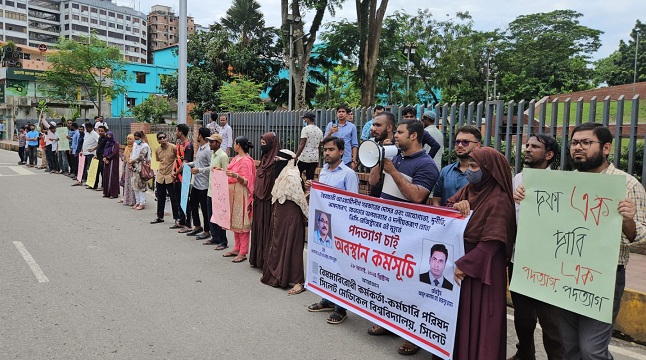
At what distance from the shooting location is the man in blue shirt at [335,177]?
468 centimetres

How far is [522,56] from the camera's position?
46.1 meters

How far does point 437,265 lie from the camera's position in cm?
360

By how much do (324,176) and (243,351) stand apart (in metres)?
1.80

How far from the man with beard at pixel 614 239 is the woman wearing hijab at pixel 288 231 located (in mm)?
2868

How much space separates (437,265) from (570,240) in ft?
2.99

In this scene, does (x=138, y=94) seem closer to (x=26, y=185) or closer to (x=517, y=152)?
(x=26, y=185)

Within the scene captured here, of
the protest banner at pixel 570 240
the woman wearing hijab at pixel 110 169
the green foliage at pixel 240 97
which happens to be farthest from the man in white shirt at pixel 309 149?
the green foliage at pixel 240 97

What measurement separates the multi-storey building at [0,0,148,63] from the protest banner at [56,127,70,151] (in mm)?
84022

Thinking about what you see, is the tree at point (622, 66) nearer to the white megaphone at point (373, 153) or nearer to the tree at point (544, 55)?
the tree at point (544, 55)

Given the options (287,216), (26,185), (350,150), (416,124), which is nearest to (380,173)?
(416,124)

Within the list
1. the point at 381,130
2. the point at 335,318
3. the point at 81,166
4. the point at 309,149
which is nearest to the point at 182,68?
the point at 81,166

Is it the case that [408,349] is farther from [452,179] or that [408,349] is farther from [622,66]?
[622,66]

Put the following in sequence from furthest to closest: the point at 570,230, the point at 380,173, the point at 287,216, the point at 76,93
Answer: the point at 76,93, the point at 287,216, the point at 380,173, the point at 570,230

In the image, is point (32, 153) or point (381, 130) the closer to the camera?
point (381, 130)
